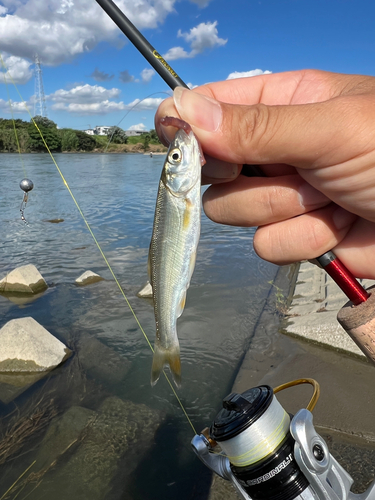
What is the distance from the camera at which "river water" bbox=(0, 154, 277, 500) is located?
4074 millimetres

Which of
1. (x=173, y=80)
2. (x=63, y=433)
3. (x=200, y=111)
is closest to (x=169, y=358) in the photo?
(x=200, y=111)

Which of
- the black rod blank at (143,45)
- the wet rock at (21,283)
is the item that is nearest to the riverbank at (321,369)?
the black rod blank at (143,45)

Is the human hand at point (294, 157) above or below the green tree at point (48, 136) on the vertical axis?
below

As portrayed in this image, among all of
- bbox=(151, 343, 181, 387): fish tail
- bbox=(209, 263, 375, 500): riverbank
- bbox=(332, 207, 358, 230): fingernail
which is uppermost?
bbox=(332, 207, 358, 230): fingernail

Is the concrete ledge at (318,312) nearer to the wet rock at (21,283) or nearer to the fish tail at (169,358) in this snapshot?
the fish tail at (169,358)

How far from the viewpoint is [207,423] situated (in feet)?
15.5

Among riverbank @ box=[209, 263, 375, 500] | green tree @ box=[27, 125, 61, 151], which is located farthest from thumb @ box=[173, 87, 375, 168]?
green tree @ box=[27, 125, 61, 151]

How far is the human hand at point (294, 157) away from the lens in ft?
5.12

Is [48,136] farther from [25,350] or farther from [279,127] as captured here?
[279,127]

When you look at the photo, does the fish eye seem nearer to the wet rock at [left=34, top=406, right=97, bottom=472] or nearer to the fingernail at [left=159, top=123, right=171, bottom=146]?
the fingernail at [left=159, top=123, right=171, bottom=146]

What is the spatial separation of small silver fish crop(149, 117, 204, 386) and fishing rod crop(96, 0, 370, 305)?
644mm

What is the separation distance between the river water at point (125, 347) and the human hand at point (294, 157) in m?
2.85

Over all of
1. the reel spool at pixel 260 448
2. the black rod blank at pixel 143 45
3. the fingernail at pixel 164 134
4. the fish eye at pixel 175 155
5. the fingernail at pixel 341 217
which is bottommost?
the reel spool at pixel 260 448

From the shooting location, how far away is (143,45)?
235 centimetres
